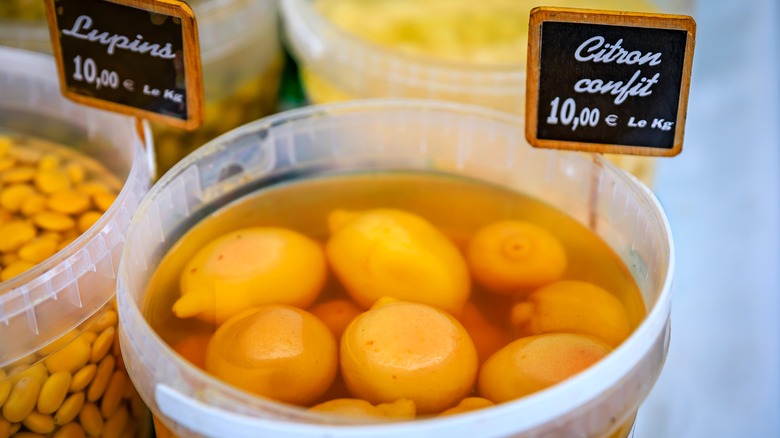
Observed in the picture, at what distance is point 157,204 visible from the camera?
0.75m

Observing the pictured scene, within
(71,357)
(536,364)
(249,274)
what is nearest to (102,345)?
(71,357)

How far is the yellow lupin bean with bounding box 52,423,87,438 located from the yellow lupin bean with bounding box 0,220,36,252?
0.60 ft

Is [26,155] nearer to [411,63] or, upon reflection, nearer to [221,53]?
[221,53]

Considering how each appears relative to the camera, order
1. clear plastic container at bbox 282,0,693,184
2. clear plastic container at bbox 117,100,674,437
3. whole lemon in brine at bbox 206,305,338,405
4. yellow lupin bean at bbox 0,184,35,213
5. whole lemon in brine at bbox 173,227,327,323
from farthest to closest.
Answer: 1. clear plastic container at bbox 282,0,693,184
2. yellow lupin bean at bbox 0,184,35,213
3. whole lemon in brine at bbox 173,227,327,323
4. whole lemon in brine at bbox 206,305,338,405
5. clear plastic container at bbox 117,100,674,437

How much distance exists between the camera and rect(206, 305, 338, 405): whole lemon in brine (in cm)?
61

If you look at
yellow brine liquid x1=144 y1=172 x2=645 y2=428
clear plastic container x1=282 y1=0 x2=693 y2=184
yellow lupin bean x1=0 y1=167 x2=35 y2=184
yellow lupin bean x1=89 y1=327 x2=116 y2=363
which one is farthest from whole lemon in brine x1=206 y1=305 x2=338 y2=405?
clear plastic container x1=282 y1=0 x2=693 y2=184

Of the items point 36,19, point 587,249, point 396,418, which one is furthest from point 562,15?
point 36,19

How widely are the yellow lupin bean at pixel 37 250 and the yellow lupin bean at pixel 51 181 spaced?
10cm

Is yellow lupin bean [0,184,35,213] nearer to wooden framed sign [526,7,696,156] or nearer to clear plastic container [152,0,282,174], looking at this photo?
clear plastic container [152,0,282,174]

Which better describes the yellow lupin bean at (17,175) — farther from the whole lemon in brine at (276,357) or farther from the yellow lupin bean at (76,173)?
the whole lemon in brine at (276,357)

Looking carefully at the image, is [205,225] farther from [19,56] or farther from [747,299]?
[747,299]

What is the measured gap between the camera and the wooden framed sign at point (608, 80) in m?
0.66

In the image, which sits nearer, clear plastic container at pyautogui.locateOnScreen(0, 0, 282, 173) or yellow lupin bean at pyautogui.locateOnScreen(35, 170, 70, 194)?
yellow lupin bean at pyautogui.locateOnScreen(35, 170, 70, 194)

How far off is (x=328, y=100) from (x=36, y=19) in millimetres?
430
